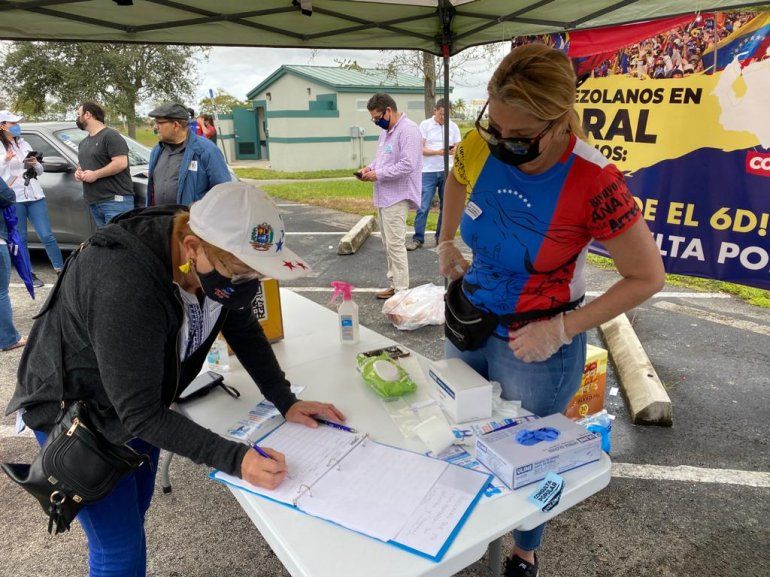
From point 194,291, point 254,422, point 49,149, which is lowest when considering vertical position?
point 254,422

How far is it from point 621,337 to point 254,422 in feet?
10.0

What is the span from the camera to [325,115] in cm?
1872

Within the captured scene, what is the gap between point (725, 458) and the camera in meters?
2.73

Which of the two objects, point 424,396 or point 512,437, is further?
point 424,396

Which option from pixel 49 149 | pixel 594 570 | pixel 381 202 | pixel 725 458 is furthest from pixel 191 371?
pixel 49 149

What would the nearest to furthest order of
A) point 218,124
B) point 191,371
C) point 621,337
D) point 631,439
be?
point 191,371 → point 631,439 → point 621,337 → point 218,124

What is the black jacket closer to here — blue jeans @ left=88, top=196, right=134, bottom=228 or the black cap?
the black cap

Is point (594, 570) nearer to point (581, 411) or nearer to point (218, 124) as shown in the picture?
point (581, 411)

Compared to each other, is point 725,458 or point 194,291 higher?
point 194,291

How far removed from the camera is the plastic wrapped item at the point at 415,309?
434cm

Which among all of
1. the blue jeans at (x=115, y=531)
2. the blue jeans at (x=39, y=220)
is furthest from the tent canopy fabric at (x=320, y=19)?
the blue jeans at (x=39, y=220)

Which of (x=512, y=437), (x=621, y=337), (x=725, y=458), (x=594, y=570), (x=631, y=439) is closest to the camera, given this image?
(x=512, y=437)

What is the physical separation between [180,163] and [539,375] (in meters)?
3.79

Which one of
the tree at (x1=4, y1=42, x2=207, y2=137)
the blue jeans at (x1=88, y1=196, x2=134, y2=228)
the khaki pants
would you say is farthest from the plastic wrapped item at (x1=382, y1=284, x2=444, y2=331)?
the tree at (x1=4, y1=42, x2=207, y2=137)
